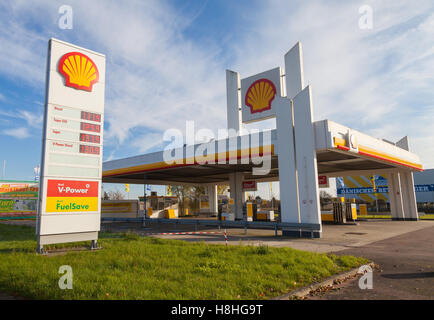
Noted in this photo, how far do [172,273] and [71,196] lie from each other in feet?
18.6

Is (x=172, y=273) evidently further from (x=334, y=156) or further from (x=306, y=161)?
(x=334, y=156)

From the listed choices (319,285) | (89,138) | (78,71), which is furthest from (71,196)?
(319,285)

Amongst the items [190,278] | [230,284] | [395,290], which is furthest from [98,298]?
[395,290]

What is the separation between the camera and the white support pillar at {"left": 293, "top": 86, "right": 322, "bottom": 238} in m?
13.8

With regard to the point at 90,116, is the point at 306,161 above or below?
below

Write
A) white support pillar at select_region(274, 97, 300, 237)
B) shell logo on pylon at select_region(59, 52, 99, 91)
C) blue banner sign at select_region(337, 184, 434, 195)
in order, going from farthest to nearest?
1. blue banner sign at select_region(337, 184, 434, 195)
2. white support pillar at select_region(274, 97, 300, 237)
3. shell logo on pylon at select_region(59, 52, 99, 91)

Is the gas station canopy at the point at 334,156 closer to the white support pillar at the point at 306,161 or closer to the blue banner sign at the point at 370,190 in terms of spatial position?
the white support pillar at the point at 306,161

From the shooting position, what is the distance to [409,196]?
1048 inches

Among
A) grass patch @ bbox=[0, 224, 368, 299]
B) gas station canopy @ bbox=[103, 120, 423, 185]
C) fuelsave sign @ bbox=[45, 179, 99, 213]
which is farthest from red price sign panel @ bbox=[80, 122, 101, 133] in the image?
gas station canopy @ bbox=[103, 120, 423, 185]

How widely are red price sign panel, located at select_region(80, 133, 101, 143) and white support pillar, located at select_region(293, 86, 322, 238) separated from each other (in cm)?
934

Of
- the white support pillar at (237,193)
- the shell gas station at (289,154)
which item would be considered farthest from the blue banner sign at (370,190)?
the white support pillar at (237,193)

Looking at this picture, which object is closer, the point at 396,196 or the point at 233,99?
the point at 233,99

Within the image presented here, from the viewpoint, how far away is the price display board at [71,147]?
966cm

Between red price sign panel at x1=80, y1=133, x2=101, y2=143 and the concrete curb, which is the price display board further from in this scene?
the concrete curb
